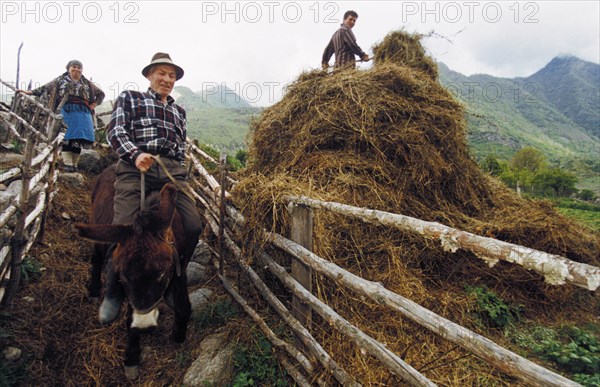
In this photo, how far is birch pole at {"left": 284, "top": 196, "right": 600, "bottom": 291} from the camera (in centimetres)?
99

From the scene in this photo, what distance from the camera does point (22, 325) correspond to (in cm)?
294

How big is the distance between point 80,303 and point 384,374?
344 cm

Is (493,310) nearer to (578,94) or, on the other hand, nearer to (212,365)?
(212,365)

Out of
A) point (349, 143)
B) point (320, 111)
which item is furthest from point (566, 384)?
point (320, 111)

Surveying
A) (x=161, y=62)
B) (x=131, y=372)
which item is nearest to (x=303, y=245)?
(x=131, y=372)

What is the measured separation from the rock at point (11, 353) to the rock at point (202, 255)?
2095 millimetres

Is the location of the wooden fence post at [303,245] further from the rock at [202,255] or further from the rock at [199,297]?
the rock at [202,255]

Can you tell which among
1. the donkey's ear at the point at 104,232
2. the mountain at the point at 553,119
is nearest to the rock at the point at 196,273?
the donkey's ear at the point at 104,232

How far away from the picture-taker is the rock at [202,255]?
4504mm

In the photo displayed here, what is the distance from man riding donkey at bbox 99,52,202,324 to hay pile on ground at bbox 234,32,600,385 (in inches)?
28.0

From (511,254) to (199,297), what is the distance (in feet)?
11.2

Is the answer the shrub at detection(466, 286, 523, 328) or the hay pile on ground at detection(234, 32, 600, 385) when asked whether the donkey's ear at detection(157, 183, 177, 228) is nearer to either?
the hay pile on ground at detection(234, 32, 600, 385)

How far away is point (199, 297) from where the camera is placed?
3.65 metres

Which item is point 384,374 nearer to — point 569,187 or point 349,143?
point 349,143
